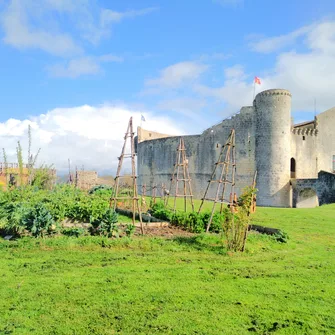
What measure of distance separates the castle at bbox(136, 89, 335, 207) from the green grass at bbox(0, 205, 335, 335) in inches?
703

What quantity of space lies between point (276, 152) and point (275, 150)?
6.3 inches

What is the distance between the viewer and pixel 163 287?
5.63 m

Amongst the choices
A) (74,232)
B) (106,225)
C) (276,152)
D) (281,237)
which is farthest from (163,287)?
(276,152)

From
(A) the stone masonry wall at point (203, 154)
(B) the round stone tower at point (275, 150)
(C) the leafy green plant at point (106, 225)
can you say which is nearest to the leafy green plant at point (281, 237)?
(C) the leafy green plant at point (106, 225)

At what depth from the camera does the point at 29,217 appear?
9227 mm

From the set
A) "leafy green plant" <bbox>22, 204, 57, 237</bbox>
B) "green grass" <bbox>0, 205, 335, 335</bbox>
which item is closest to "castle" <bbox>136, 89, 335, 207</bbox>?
"green grass" <bbox>0, 205, 335, 335</bbox>

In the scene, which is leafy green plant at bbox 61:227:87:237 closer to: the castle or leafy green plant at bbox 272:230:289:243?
leafy green plant at bbox 272:230:289:243

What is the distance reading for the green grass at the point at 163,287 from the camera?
439 cm

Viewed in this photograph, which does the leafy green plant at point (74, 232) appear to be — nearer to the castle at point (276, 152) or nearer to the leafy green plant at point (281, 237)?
the leafy green plant at point (281, 237)

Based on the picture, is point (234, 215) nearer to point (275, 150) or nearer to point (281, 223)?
point (281, 223)

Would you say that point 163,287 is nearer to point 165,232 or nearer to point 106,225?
point 106,225

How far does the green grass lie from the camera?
439cm

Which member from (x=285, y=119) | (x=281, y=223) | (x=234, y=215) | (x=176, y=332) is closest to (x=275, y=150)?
(x=285, y=119)

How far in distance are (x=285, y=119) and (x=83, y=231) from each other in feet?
68.3
